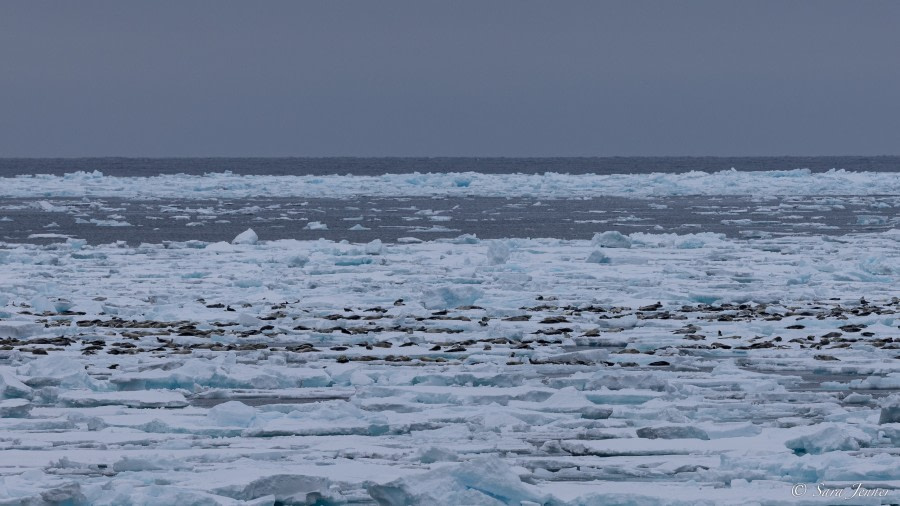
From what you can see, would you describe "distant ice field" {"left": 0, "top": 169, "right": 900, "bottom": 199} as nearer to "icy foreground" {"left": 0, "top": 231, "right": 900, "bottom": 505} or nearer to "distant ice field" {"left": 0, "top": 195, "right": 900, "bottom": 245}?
"distant ice field" {"left": 0, "top": 195, "right": 900, "bottom": 245}

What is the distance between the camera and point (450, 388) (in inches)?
259

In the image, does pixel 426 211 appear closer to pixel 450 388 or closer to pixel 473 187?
pixel 473 187

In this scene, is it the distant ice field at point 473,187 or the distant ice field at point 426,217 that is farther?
the distant ice field at point 473,187

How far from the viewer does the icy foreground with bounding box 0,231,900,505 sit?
472 cm

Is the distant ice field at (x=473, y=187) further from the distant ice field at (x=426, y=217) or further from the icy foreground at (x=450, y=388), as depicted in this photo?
the icy foreground at (x=450, y=388)

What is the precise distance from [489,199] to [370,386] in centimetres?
2760

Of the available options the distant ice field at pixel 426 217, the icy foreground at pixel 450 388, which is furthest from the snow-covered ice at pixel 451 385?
the distant ice field at pixel 426 217

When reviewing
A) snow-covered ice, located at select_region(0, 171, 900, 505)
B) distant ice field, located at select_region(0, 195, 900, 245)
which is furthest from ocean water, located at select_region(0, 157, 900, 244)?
snow-covered ice, located at select_region(0, 171, 900, 505)

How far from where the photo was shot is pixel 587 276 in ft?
→ 41.4

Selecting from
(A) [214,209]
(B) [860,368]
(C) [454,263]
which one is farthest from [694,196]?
(B) [860,368]

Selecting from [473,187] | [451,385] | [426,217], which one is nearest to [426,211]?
[426,217]

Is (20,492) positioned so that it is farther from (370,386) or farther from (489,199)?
(489,199)

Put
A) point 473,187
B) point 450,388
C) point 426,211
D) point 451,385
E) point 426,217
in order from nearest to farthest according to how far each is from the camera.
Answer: point 450,388 < point 451,385 < point 426,217 < point 426,211 < point 473,187

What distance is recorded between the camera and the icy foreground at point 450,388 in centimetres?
472
